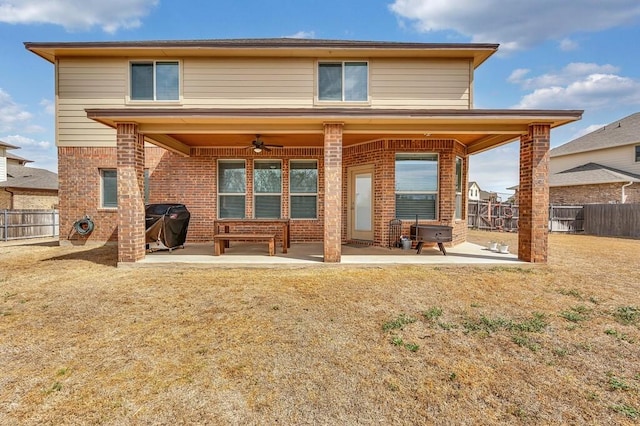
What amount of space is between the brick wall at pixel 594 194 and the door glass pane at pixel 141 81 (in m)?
23.4

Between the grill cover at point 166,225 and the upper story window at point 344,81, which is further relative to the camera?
the upper story window at point 344,81

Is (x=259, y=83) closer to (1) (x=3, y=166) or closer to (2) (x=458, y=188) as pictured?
(2) (x=458, y=188)

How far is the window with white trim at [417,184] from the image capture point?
8680mm

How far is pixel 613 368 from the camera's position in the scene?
2.75 metres

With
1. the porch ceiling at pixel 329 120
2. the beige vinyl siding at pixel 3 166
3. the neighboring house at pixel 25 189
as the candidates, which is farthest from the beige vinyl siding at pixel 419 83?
the beige vinyl siding at pixel 3 166

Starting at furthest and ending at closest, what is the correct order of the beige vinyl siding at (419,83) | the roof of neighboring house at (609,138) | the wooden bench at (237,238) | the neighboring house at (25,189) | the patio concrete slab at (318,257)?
the roof of neighboring house at (609,138) < the neighboring house at (25,189) < the beige vinyl siding at (419,83) < the wooden bench at (237,238) < the patio concrete slab at (318,257)

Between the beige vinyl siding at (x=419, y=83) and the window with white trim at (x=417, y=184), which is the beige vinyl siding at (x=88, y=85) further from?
the window with white trim at (x=417, y=184)

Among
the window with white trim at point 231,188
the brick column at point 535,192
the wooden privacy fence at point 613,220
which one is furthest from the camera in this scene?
the wooden privacy fence at point 613,220

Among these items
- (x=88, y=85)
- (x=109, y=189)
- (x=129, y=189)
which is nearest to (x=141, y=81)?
(x=88, y=85)

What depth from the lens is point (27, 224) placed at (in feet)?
42.0

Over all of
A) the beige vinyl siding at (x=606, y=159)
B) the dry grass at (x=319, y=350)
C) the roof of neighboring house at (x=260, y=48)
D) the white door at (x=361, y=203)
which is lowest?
the dry grass at (x=319, y=350)

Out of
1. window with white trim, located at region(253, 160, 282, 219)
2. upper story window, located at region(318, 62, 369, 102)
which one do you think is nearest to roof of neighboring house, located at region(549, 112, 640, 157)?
upper story window, located at region(318, 62, 369, 102)

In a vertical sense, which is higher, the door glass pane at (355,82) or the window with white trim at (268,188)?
the door glass pane at (355,82)

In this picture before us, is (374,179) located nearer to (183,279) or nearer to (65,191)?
(183,279)
